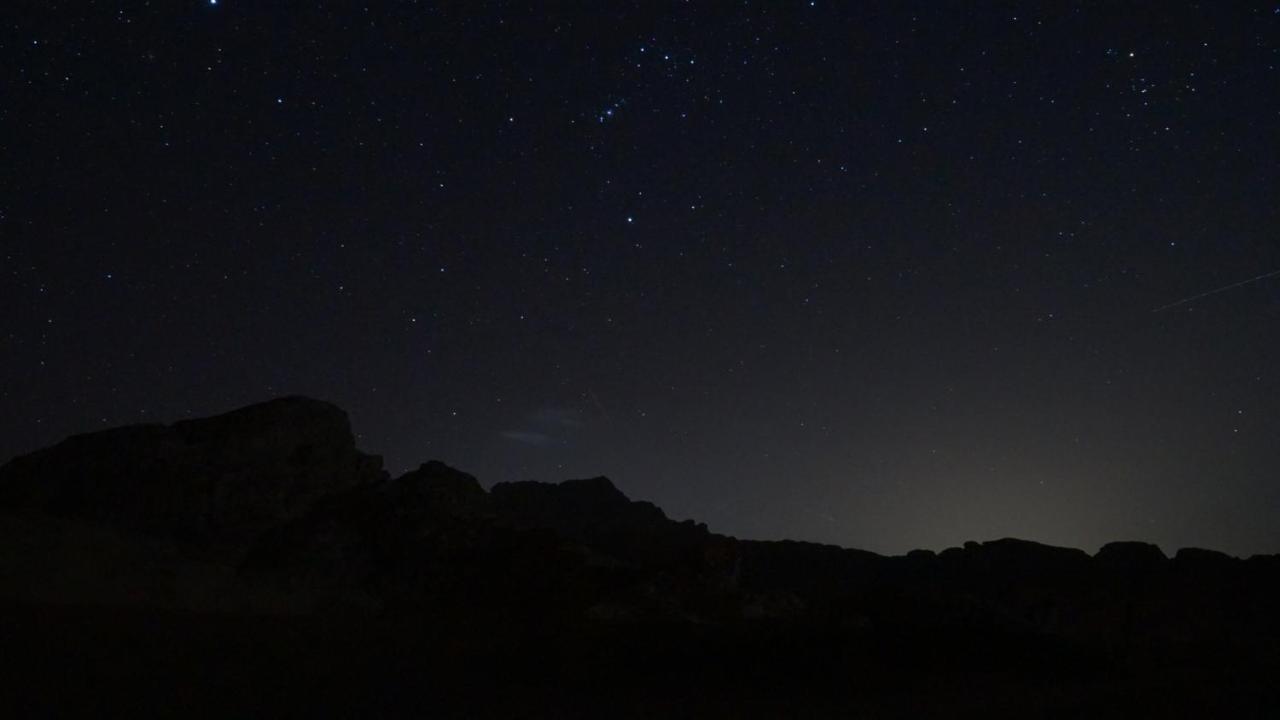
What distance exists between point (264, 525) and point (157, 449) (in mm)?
5626

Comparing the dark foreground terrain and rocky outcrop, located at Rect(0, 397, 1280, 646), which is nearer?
the dark foreground terrain

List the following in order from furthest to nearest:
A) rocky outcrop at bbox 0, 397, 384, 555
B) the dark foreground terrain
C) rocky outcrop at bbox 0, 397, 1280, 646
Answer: rocky outcrop at bbox 0, 397, 384, 555 < rocky outcrop at bbox 0, 397, 1280, 646 < the dark foreground terrain

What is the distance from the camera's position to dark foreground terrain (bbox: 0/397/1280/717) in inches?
432

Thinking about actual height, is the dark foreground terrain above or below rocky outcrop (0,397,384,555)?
below

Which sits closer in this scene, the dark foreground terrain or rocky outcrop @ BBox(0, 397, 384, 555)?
the dark foreground terrain

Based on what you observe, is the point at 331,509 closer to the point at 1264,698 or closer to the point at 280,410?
the point at 280,410

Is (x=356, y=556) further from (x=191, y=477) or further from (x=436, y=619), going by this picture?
(x=191, y=477)

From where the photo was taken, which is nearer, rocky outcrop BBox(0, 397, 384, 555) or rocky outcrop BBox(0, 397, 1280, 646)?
rocky outcrop BBox(0, 397, 1280, 646)

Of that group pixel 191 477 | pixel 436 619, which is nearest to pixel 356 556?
Answer: pixel 436 619

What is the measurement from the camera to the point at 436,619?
70.2ft

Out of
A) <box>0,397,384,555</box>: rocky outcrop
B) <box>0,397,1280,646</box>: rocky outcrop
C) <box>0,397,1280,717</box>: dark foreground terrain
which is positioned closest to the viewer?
<box>0,397,1280,717</box>: dark foreground terrain

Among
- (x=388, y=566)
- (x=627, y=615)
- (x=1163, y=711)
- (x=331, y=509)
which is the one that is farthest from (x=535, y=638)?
(x=331, y=509)

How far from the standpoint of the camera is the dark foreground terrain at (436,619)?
1098 cm

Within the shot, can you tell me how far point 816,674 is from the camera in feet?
45.8
